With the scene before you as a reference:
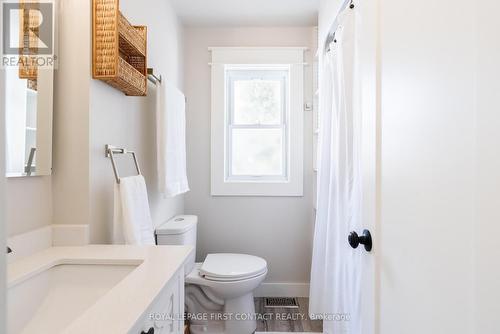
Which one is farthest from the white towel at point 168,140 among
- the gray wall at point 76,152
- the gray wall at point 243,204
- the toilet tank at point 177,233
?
the gray wall at point 243,204

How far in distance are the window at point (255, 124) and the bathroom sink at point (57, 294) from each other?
1.64m

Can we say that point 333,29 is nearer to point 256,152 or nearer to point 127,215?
point 256,152

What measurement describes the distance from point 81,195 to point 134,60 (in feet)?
2.33

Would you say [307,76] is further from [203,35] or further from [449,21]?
[449,21]

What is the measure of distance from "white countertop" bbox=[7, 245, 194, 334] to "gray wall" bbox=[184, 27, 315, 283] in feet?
4.52

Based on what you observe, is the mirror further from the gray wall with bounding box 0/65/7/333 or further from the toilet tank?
the toilet tank

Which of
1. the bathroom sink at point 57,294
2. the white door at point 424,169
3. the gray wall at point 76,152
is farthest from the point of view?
the gray wall at point 76,152

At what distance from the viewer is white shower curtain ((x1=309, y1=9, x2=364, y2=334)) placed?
4.16ft

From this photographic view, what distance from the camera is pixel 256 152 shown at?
254 centimetres

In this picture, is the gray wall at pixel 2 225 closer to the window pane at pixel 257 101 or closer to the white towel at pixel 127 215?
the white towel at pixel 127 215

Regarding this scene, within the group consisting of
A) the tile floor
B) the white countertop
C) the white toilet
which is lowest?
the tile floor

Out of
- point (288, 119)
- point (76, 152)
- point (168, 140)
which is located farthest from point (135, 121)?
point (288, 119)

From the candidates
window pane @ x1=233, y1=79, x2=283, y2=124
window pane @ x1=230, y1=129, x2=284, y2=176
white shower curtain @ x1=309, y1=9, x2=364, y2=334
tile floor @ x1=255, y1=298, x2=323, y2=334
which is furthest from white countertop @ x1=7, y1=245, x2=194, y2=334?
window pane @ x1=233, y1=79, x2=283, y2=124

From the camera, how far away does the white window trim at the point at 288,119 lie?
239 cm
